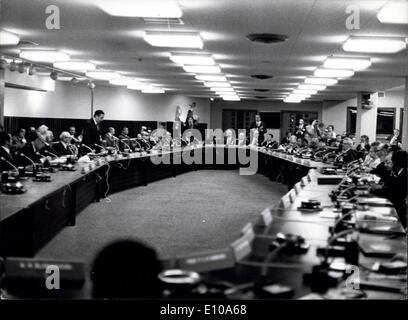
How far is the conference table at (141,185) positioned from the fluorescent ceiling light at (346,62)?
144 centimetres

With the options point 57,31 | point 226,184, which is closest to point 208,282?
point 57,31

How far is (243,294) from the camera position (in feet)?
6.00

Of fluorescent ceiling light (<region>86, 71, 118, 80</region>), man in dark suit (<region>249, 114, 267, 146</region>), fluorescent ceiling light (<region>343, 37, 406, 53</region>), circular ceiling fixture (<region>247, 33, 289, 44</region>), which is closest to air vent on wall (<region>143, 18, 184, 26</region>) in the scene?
circular ceiling fixture (<region>247, 33, 289, 44</region>)

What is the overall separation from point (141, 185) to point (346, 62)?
13.3 feet

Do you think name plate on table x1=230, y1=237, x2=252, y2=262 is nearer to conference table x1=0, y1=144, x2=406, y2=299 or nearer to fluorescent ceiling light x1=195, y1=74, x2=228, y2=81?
conference table x1=0, y1=144, x2=406, y2=299

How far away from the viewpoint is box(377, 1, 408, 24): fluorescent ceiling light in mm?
3801

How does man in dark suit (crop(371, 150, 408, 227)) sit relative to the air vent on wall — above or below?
→ below

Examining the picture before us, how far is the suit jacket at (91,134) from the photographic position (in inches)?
283

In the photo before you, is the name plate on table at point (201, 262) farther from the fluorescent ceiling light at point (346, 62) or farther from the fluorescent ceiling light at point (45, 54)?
the fluorescent ceiling light at point (346, 62)

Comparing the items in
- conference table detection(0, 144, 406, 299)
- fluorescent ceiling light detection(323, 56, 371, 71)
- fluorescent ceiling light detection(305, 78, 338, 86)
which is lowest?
conference table detection(0, 144, 406, 299)

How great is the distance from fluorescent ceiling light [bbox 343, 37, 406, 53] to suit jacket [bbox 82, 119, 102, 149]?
3521 millimetres

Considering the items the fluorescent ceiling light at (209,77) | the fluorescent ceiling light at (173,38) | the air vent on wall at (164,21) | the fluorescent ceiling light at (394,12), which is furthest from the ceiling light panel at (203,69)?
the fluorescent ceiling light at (394,12)

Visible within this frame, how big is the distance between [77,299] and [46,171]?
3.59 m

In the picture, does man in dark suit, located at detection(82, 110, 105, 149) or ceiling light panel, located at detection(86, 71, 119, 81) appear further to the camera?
ceiling light panel, located at detection(86, 71, 119, 81)
